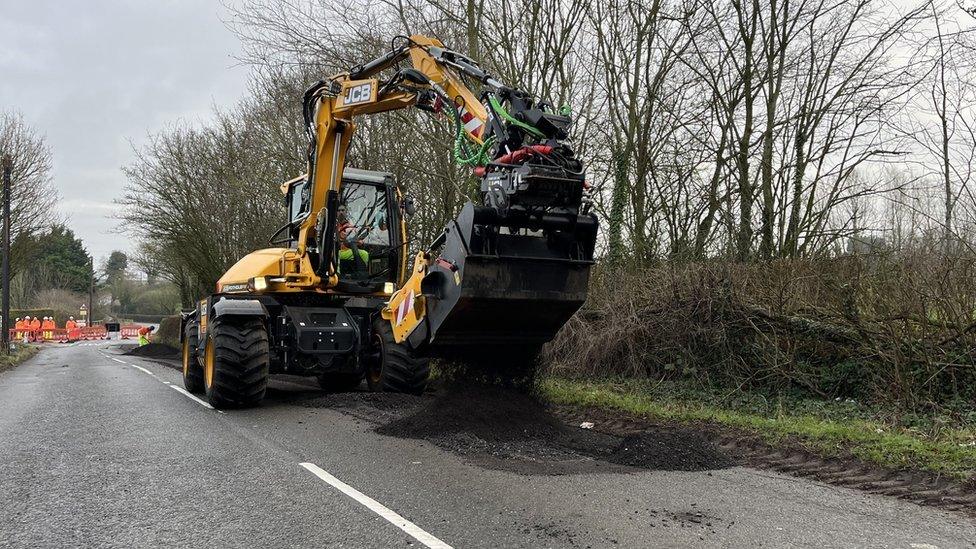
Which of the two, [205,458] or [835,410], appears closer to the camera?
[205,458]

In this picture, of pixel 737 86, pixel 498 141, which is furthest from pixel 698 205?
pixel 498 141

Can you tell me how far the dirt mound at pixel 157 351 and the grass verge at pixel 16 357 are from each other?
11.7ft

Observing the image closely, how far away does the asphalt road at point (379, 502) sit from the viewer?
4262mm

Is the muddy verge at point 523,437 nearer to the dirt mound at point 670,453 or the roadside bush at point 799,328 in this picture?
the dirt mound at point 670,453

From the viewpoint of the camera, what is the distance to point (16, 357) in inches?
954

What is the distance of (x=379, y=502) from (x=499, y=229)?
2870 mm

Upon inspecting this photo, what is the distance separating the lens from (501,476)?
557 cm

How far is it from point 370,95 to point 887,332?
6839 mm

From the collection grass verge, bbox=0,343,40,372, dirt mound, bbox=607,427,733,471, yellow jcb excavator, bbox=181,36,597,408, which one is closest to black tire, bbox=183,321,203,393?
yellow jcb excavator, bbox=181,36,597,408

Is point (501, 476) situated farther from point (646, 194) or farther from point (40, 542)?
point (646, 194)

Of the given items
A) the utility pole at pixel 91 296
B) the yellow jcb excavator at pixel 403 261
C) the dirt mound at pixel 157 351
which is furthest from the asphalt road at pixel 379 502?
the utility pole at pixel 91 296

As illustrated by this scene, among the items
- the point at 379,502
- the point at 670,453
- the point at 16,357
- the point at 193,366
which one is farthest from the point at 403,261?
the point at 16,357

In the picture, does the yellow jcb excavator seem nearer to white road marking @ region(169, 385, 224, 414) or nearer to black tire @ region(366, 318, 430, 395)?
black tire @ region(366, 318, 430, 395)

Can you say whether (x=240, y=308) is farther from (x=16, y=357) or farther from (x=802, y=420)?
(x=16, y=357)
